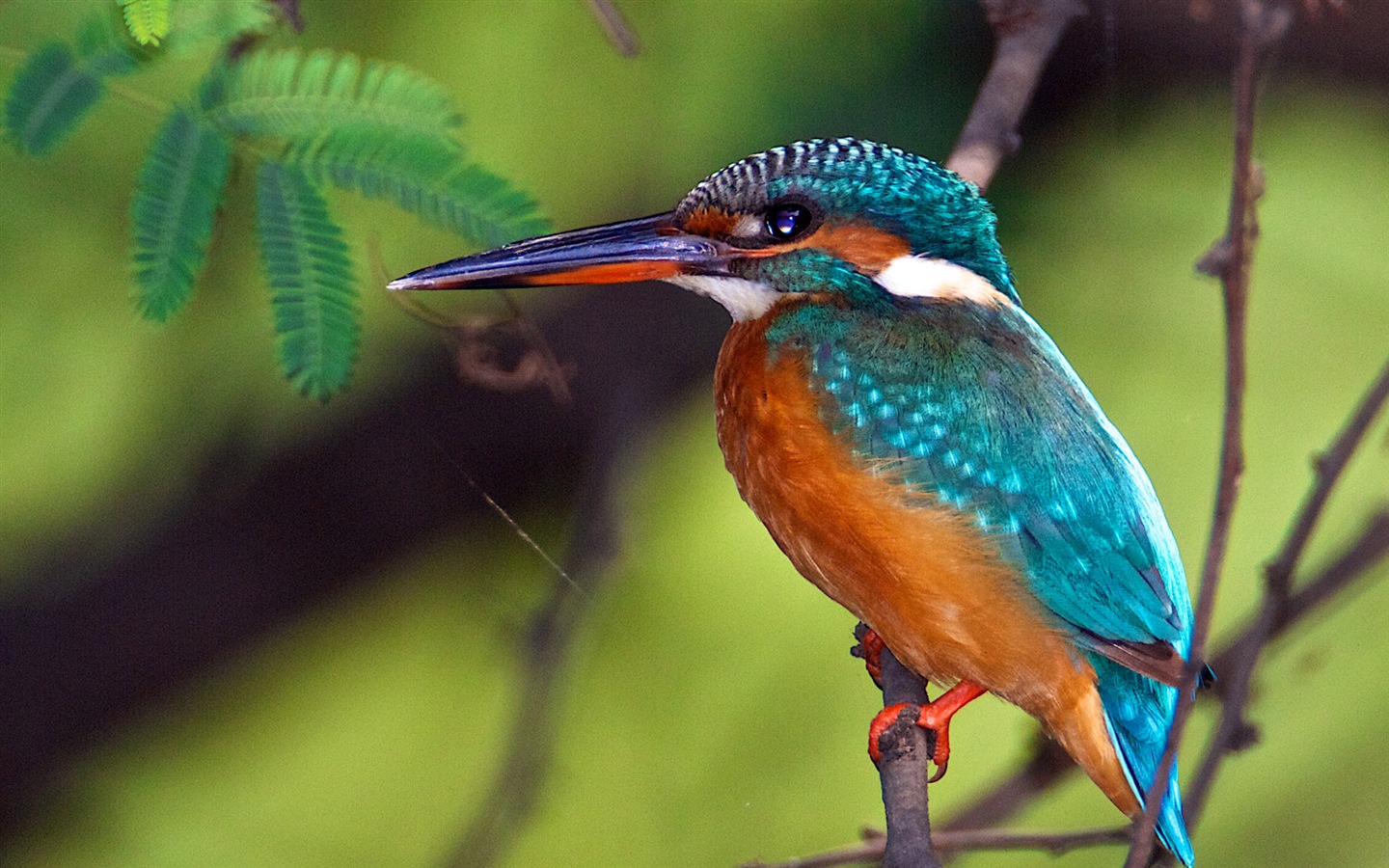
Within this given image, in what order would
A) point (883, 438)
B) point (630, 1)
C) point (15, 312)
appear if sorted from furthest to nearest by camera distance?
1. point (630, 1)
2. point (15, 312)
3. point (883, 438)

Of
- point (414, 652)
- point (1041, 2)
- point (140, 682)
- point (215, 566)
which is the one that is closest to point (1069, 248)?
point (1041, 2)

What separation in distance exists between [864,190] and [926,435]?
22cm

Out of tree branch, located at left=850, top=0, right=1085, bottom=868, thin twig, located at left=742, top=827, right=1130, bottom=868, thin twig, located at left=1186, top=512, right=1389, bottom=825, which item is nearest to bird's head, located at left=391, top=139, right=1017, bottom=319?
tree branch, located at left=850, top=0, right=1085, bottom=868

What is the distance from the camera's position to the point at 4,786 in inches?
60.0

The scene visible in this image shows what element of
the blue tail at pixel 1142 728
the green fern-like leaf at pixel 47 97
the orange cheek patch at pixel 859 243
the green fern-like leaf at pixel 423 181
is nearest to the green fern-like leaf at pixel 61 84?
the green fern-like leaf at pixel 47 97

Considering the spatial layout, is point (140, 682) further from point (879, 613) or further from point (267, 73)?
point (879, 613)

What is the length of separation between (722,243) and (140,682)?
35.7 inches

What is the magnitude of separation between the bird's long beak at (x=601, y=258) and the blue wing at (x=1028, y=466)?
0.35ft

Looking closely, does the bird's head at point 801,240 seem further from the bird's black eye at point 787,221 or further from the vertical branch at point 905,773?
the vertical branch at point 905,773

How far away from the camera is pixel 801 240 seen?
116 centimetres

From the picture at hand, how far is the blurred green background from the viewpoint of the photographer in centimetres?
143

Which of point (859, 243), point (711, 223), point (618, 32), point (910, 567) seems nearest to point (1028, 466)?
point (910, 567)

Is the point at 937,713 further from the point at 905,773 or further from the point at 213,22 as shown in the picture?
the point at 213,22

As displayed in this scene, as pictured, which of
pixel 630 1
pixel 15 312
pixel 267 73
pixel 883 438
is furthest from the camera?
pixel 630 1
